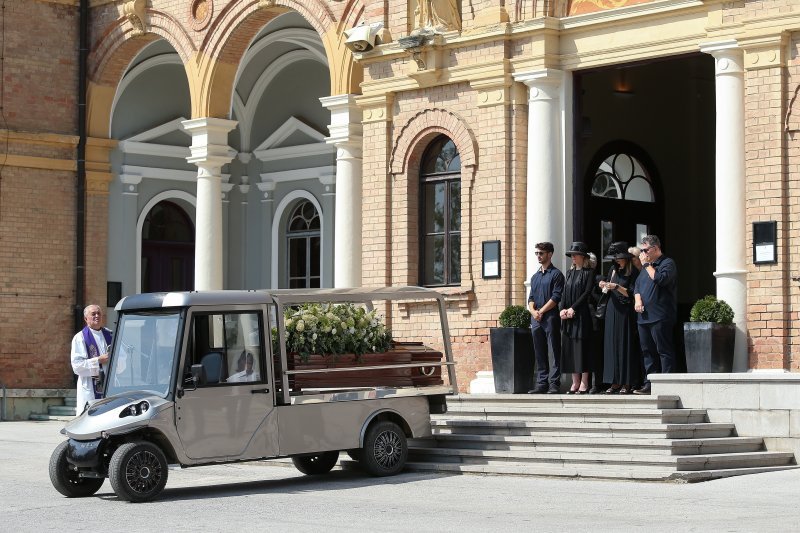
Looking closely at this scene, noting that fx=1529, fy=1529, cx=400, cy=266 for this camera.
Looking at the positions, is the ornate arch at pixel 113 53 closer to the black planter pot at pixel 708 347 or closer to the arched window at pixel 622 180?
the arched window at pixel 622 180

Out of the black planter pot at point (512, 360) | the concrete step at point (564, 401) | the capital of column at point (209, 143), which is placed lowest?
the concrete step at point (564, 401)

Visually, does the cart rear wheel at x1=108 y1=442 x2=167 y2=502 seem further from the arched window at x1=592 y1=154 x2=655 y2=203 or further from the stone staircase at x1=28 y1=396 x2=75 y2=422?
the stone staircase at x1=28 y1=396 x2=75 y2=422

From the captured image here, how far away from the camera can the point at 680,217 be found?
21.2 meters

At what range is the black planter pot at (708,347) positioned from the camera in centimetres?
1491

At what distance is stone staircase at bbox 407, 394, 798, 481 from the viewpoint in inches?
513

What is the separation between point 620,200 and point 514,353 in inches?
159

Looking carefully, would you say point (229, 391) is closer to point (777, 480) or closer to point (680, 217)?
point (777, 480)

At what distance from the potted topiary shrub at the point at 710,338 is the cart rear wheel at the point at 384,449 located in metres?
3.16

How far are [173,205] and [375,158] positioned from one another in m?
8.58

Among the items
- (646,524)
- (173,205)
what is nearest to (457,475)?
Answer: (646,524)

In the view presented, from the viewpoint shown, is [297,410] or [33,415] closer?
[297,410]

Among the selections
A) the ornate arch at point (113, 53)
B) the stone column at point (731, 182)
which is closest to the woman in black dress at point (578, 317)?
the stone column at point (731, 182)

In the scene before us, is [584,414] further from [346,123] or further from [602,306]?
[346,123]

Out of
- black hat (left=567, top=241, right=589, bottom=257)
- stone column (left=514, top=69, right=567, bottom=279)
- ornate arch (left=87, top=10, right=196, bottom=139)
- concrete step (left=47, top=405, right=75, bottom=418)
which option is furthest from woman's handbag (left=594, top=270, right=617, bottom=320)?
concrete step (left=47, top=405, right=75, bottom=418)
